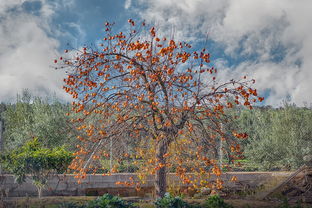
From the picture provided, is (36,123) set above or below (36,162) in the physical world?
above

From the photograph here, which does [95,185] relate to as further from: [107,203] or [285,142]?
[285,142]

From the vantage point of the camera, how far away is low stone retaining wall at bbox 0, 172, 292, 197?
12.9 metres

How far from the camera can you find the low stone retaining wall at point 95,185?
12.9 metres

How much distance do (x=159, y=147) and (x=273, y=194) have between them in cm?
509

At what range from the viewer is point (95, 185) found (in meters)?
13.4

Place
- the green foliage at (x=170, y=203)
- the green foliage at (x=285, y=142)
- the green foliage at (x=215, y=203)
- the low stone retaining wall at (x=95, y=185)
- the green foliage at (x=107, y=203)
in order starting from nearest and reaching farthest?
the green foliage at (x=107, y=203), the green foliage at (x=170, y=203), the green foliage at (x=215, y=203), the low stone retaining wall at (x=95, y=185), the green foliage at (x=285, y=142)

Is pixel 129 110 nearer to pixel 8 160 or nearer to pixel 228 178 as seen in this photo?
pixel 8 160

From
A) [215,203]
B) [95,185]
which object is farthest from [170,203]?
[95,185]

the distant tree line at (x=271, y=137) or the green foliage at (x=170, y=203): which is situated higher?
the distant tree line at (x=271, y=137)

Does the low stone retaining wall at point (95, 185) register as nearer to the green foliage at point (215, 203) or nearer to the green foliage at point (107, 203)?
the green foliage at point (215, 203)

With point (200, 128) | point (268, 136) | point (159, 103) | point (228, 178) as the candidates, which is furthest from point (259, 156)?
point (159, 103)

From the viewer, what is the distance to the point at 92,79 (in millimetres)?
7832

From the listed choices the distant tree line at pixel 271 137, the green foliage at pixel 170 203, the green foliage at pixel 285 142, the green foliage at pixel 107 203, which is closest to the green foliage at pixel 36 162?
the green foliage at pixel 107 203

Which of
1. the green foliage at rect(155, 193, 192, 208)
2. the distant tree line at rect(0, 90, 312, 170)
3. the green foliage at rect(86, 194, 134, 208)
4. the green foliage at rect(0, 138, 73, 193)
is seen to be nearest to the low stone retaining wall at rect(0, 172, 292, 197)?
the green foliage at rect(0, 138, 73, 193)
